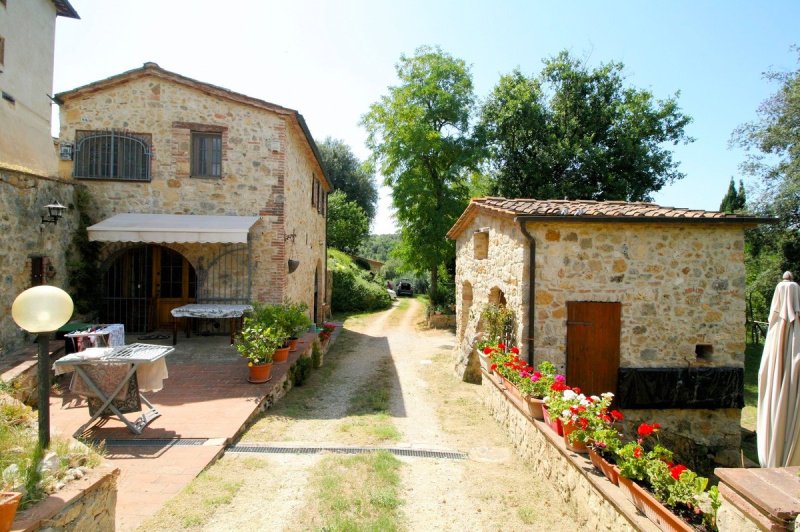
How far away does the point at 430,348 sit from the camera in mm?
17141

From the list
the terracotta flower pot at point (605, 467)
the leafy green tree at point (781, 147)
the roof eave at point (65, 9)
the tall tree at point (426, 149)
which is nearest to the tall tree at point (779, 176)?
the leafy green tree at point (781, 147)

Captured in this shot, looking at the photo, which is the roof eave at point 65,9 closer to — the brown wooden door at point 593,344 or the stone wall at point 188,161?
the stone wall at point 188,161

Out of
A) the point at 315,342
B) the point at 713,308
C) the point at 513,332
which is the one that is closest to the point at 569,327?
the point at 513,332

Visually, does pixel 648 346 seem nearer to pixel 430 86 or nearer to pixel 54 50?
pixel 430 86

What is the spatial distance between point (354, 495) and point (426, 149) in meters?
18.3

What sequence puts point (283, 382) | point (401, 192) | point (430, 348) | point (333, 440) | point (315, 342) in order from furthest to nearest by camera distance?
point (401, 192)
point (430, 348)
point (315, 342)
point (283, 382)
point (333, 440)

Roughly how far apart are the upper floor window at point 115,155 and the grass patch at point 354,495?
32.2ft

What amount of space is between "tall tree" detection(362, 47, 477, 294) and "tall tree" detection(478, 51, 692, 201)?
1.99 meters

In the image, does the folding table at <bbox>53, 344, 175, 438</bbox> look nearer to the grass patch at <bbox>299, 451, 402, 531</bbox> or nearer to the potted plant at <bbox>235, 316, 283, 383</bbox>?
the potted plant at <bbox>235, 316, 283, 383</bbox>

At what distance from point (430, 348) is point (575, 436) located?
12096mm

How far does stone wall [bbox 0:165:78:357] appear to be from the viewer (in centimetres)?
863

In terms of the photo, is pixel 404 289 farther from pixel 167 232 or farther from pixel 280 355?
pixel 167 232

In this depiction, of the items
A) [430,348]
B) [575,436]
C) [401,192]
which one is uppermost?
[401,192]

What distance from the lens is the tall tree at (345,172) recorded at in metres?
40.8
